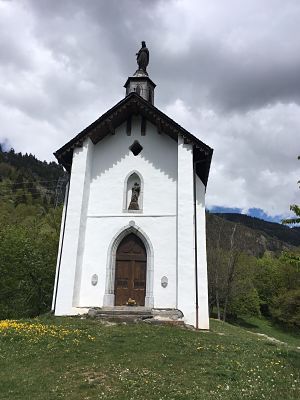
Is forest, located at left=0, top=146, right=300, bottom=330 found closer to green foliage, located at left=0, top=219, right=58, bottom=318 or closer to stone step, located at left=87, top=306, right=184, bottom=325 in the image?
green foliage, located at left=0, top=219, right=58, bottom=318

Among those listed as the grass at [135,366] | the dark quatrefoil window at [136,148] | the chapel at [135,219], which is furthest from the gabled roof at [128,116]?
the grass at [135,366]

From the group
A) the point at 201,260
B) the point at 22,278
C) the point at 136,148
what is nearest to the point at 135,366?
the point at 201,260

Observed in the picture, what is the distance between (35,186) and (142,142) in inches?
5167

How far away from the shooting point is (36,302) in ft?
91.5

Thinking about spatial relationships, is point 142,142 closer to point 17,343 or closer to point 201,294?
point 201,294

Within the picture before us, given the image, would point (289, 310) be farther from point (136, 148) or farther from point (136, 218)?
point (136, 148)

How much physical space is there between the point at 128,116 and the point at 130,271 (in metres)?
8.42

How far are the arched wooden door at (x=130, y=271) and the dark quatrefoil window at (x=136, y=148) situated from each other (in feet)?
15.1

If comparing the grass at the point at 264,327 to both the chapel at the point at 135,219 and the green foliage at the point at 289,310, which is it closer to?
the green foliage at the point at 289,310

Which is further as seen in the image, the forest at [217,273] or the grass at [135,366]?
the forest at [217,273]

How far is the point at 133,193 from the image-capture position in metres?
19.0

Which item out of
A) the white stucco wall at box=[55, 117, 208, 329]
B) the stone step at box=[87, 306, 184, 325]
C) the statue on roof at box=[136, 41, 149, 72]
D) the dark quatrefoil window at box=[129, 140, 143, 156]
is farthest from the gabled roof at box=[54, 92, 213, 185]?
the stone step at box=[87, 306, 184, 325]

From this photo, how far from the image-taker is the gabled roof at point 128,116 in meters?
18.4

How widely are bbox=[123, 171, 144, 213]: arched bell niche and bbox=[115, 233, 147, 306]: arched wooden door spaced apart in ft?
4.51
